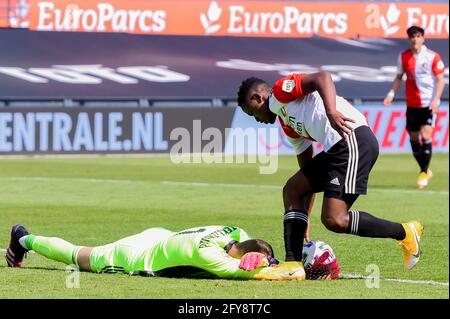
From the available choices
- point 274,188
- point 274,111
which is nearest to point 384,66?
point 274,188

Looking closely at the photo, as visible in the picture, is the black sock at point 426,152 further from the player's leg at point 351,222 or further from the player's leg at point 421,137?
the player's leg at point 351,222

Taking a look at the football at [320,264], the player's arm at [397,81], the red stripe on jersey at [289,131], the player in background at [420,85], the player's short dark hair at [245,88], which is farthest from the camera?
the player in background at [420,85]

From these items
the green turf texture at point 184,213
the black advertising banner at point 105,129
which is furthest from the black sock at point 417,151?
the black advertising banner at point 105,129

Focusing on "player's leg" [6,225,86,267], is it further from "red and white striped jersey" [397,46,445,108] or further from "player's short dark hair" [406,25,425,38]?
"red and white striped jersey" [397,46,445,108]

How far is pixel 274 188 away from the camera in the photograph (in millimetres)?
19031

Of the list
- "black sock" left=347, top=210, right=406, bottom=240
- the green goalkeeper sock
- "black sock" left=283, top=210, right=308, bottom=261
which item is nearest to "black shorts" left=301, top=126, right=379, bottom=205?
"black sock" left=347, top=210, right=406, bottom=240

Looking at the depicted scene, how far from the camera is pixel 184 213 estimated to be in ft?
48.7

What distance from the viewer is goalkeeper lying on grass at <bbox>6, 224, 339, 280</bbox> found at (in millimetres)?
8820

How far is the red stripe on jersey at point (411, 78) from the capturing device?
19828 millimetres

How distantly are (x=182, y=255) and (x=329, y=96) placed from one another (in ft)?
5.41

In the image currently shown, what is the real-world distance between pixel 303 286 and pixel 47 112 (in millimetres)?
17926

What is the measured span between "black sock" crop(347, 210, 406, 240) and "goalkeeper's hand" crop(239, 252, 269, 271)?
782mm

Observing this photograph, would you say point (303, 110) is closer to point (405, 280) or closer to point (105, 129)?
point (405, 280)

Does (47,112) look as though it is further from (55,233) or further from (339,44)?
(55,233)
